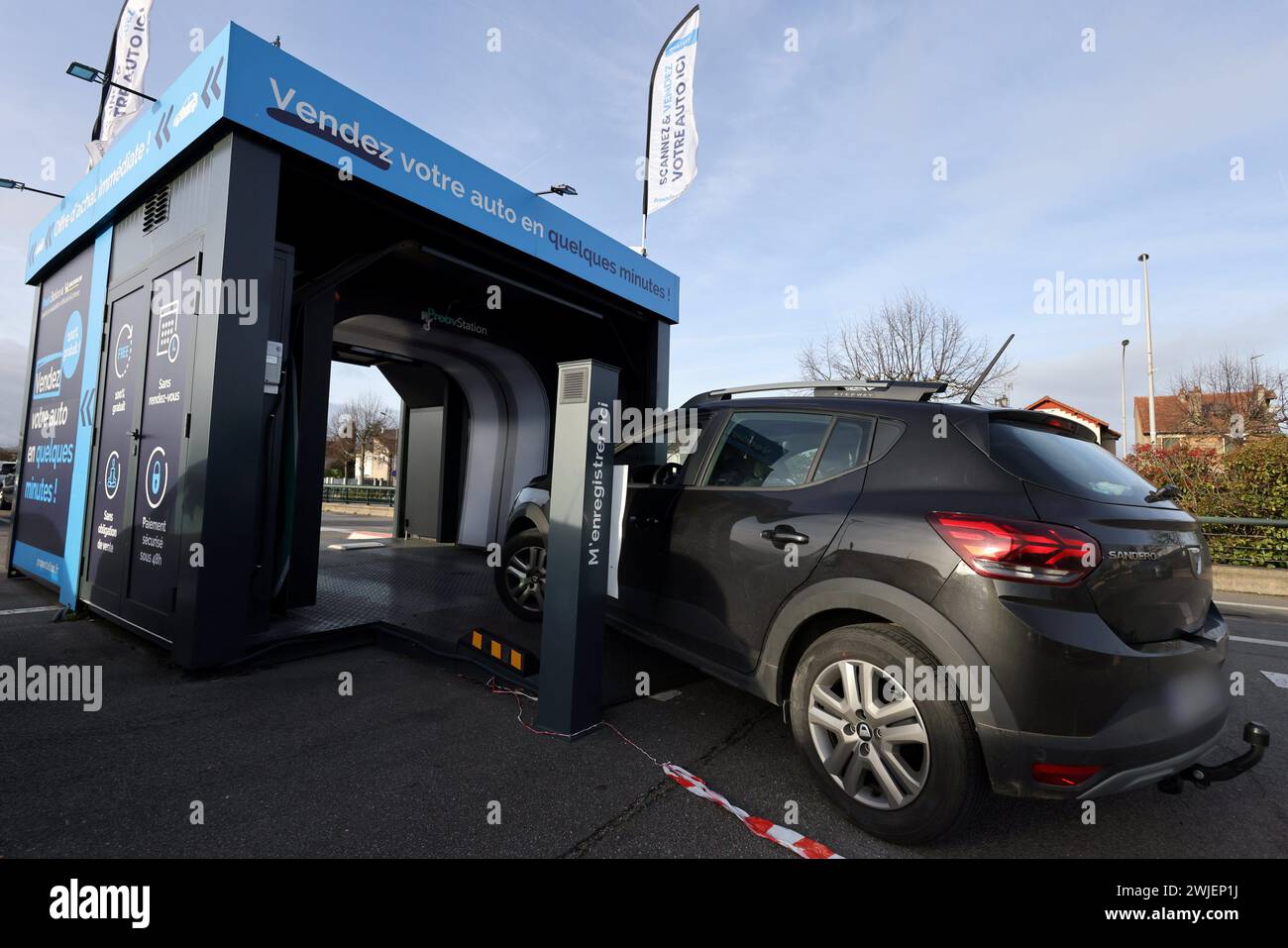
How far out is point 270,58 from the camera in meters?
3.84

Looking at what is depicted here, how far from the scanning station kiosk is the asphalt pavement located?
455 millimetres

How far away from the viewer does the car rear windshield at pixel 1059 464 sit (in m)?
2.23

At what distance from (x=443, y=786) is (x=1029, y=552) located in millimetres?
2373

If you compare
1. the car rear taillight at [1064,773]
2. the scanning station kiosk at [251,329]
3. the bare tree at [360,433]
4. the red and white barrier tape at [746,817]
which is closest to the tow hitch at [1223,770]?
the car rear taillight at [1064,773]

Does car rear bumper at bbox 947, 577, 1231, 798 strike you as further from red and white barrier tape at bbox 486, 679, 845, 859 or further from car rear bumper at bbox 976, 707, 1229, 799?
red and white barrier tape at bbox 486, 679, 845, 859

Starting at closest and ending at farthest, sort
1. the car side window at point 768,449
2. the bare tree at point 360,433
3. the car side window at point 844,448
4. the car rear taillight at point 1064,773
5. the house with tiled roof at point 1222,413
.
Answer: the car rear taillight at point 1064,773 < the car side window at point 844,448 < the car side window at point 768,449 < the house with tiled roof at point 1222,413 < the bare tree at point 360,433

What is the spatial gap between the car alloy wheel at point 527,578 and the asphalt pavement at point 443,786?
98 cm

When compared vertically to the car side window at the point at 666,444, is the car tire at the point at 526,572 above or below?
below

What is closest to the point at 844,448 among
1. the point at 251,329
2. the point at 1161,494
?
the point at 1161,494

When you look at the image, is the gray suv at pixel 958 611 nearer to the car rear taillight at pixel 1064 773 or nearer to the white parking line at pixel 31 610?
the car rear taillight at pixel 1064 773

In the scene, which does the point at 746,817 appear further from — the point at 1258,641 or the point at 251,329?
the point at 1258,641
